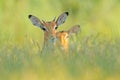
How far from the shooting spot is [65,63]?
6223mm

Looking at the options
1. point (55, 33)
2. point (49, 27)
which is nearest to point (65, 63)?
point (55, 33)

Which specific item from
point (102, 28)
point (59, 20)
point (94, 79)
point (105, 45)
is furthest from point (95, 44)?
point (102, 28)

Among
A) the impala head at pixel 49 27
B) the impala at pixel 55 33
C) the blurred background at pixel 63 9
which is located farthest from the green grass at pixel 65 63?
the blurred background at pixel 63 9

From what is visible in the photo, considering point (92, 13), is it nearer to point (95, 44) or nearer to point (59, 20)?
point (59, 20)

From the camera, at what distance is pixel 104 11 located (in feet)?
43.8

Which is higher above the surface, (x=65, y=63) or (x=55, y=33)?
(x=55, y=33)

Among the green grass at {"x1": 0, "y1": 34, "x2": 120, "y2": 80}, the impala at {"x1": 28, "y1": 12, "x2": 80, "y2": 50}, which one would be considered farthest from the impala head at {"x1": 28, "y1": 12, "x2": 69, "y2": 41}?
the green grass at {"x1": 0, "y1": 34, "x2": 120, "y2": 80}

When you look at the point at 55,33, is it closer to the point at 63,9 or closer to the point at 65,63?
the point at 65,63

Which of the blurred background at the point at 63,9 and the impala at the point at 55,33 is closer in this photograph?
the impala at the point at 55,33

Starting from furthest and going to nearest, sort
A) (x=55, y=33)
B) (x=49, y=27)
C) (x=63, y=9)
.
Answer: (x=63, y=9), (x=49, y=27), (x=55, y=33)

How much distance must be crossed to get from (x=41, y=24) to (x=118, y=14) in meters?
4.40

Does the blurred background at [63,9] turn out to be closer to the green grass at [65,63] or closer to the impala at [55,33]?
the impala at [55,33]

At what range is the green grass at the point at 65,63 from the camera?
19.4 feet

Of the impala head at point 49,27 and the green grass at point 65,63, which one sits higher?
the impala head at point 49,27
